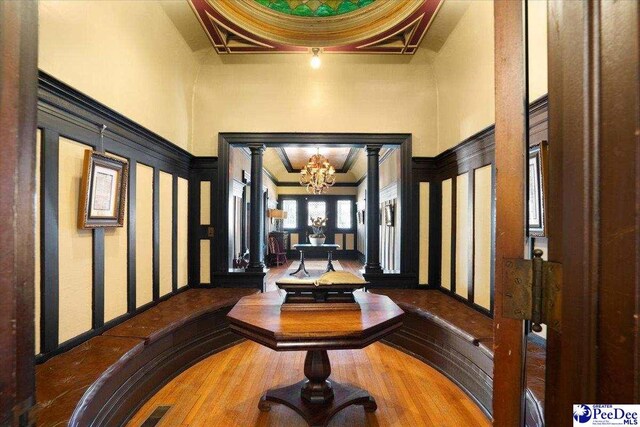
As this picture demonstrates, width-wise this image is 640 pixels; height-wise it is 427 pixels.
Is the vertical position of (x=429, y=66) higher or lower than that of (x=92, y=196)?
higher

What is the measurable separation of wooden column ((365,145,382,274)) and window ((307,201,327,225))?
7.83 meters

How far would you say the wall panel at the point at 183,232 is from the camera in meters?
4.03

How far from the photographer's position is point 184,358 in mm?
3148

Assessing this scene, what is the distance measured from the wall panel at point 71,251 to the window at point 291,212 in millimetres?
10380

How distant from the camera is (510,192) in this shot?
Answer: 2.45 ft

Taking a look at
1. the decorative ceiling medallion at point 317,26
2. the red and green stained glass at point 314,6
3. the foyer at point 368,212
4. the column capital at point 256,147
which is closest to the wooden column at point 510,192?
the foyer at point 368,212

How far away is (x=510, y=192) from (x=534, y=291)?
23cm

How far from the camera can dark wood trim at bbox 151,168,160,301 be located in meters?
3.34

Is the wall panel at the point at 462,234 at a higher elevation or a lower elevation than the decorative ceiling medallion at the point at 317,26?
lower

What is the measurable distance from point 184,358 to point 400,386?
7.01 ft

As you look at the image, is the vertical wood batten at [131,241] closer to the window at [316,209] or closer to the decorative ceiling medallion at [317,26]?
the decorative ceiling medallion at [317,26]

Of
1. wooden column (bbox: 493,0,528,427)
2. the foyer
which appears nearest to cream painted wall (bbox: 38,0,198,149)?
the foyer

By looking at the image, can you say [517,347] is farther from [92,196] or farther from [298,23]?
[298,23]

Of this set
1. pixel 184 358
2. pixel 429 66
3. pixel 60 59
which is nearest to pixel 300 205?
pixel 429 66
